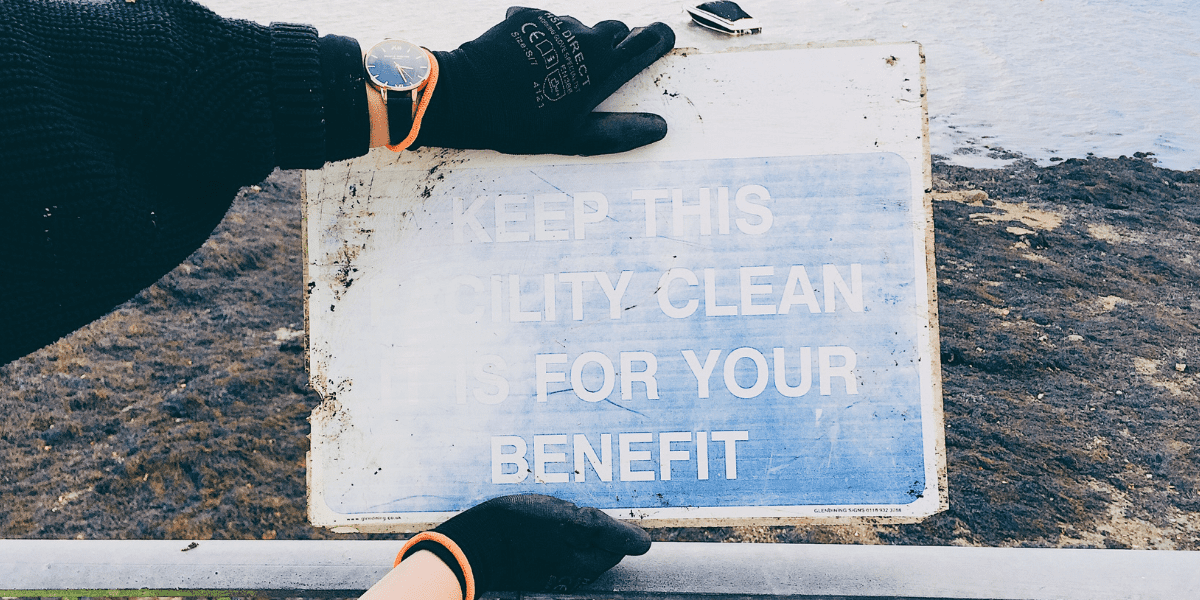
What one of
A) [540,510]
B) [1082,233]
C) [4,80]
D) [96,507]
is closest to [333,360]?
[540,510]

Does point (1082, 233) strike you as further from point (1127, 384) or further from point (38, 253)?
point (38, 253)

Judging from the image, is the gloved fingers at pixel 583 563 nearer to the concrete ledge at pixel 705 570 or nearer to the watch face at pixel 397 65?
the concrete ledge at pixel 705 570

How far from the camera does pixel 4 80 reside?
29.4 inches

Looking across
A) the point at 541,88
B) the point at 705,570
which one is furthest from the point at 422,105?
the point at 705,570

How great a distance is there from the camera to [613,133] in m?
1.03

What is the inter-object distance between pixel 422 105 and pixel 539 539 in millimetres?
610

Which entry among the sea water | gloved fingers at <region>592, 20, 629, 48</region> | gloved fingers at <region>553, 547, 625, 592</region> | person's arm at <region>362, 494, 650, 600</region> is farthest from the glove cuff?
the sea water

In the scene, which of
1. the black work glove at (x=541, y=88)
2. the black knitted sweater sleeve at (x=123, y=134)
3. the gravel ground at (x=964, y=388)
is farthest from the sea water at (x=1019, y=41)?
the black knitted sweater sleeve at (x=123, y=134)

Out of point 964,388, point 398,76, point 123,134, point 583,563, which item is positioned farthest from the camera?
point 964,388

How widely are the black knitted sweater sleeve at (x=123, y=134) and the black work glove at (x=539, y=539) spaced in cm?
52

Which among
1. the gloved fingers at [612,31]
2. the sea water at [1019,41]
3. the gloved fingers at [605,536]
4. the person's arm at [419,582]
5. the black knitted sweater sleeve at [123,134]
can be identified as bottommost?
the person's arm at [419,582]

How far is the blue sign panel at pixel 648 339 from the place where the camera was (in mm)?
1031

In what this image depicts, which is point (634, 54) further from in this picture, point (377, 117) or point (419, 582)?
point (419, 582)

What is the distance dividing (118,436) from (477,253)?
3.80 ft
